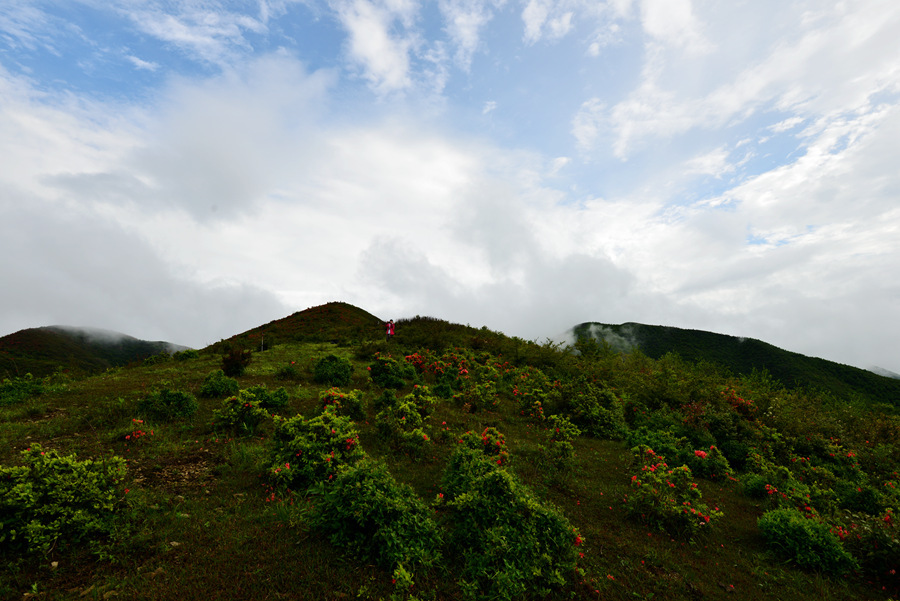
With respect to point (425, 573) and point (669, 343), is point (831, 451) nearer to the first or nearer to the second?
point (425, 573)

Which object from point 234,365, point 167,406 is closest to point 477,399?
point 167,406

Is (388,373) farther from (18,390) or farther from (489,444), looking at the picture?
(18,390)

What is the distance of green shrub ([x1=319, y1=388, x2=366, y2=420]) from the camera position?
346 inches

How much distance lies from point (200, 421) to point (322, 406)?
9.26 feet

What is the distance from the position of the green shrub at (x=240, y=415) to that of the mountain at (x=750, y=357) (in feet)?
86.1

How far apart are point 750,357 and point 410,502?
57406 millimetres

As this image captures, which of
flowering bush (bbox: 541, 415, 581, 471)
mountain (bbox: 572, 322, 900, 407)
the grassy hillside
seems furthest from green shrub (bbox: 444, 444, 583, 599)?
mountain (bbox: 572, 322, 900, 407)

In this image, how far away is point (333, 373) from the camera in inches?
527

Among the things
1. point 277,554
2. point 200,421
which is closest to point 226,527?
point 277,554

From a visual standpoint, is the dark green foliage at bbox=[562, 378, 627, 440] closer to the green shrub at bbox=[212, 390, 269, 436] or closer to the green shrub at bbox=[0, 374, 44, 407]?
the green shrub at bbox=[212, 390, 269, 436]

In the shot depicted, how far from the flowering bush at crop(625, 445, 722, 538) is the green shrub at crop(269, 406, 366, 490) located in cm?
513

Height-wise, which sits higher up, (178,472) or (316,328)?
(316,328)

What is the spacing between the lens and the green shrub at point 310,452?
5832mm

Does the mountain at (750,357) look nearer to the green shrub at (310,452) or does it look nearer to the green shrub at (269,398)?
the green shrub at (269,398)
